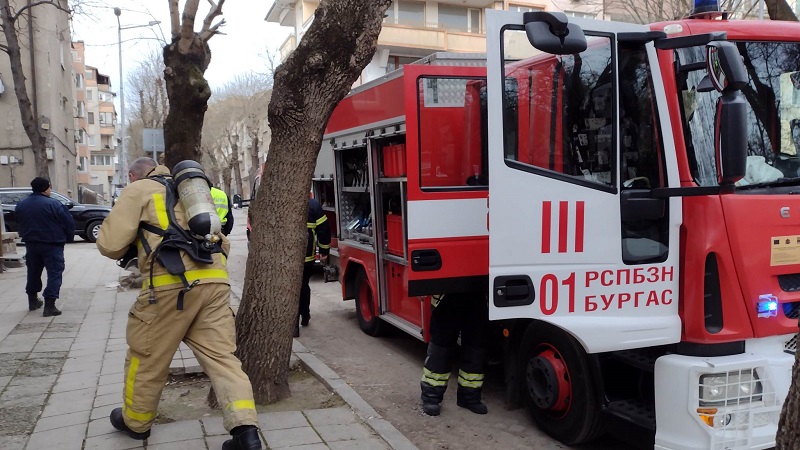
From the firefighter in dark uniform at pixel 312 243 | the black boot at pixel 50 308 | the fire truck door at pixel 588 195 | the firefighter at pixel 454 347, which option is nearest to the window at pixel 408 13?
the firefighter in dark uniform at pixel 312 243

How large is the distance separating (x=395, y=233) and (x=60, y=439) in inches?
130

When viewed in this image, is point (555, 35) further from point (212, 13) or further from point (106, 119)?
point (106, 119)

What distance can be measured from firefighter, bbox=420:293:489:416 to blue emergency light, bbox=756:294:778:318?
195 cm

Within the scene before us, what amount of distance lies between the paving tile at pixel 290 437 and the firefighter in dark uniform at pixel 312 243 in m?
3.32

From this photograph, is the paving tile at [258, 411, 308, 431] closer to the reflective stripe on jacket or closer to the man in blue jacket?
the reflective stripe on jacket

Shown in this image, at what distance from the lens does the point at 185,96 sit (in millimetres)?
7977

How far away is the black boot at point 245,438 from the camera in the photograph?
11.6 feet

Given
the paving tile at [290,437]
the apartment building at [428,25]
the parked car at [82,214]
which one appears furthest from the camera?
the apartment building at [428,25]

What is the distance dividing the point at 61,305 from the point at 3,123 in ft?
62.1

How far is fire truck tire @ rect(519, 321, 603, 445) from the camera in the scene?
4.03m

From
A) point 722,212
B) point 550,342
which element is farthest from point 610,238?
point 550,342

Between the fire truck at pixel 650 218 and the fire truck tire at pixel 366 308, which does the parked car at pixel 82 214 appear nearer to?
the fire truck tire at pixel 366 308

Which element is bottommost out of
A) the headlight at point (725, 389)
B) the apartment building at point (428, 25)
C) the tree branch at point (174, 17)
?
the headlight at point (725, 389)

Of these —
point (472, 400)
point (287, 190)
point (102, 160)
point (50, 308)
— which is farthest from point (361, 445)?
point (102, 160)
